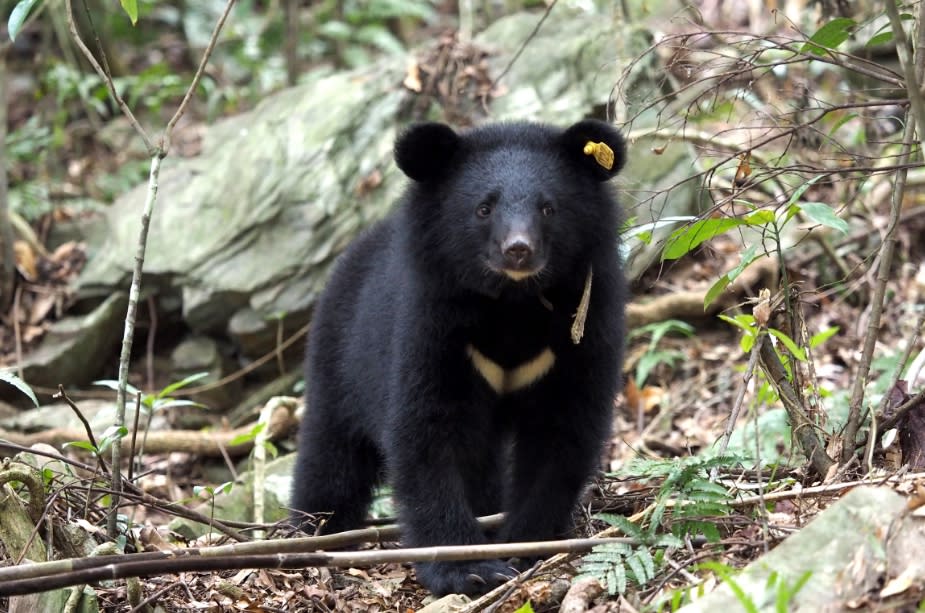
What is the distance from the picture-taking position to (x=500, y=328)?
13.8 feet

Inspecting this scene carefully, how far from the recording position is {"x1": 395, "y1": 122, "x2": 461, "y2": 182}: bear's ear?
13.7 ft

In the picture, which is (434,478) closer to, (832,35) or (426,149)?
(426,149)

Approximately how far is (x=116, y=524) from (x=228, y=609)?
0.50m

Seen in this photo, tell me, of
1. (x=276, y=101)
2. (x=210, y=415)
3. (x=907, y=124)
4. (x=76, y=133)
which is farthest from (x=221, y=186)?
(x=907, y=124)

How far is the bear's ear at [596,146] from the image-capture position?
4160mm

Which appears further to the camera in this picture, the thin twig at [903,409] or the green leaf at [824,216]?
the thin twig at [903,409]

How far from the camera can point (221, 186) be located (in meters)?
8.77

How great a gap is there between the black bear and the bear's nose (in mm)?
87

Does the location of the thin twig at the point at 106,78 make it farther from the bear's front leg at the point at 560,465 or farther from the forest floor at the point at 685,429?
the bear's front leg at the point at 560,465

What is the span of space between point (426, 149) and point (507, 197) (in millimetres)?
404

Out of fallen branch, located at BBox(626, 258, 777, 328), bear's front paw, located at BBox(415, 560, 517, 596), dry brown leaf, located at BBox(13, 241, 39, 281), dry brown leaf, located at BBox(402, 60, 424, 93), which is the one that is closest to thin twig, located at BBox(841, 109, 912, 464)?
bear's front paw, located at BBox(415, 560, 517, 596)

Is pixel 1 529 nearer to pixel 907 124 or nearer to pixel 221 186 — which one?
pixel 907 124

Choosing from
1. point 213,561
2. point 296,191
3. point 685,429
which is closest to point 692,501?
point 213,561

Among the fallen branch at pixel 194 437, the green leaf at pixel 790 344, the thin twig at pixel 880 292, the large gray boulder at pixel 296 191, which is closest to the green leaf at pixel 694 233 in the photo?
the green leaf at pixel 790 344
